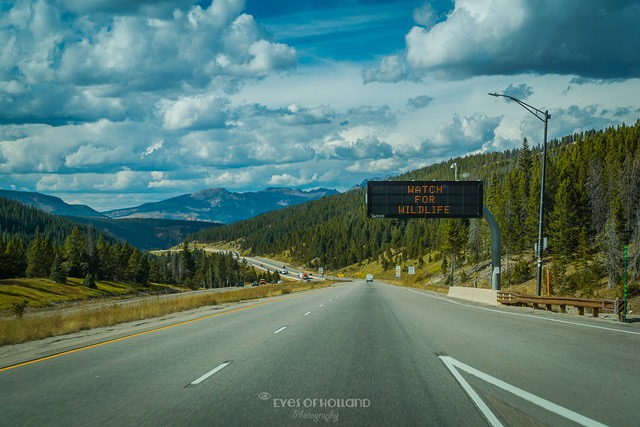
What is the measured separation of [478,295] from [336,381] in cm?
3017

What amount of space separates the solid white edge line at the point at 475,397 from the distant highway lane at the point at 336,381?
1cm

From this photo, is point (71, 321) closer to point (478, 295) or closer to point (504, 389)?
point (504, 389)

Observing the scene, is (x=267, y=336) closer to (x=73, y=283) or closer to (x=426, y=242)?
(x=73, y=283)

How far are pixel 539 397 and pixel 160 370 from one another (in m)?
6.03

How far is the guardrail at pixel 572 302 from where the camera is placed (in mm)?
20305

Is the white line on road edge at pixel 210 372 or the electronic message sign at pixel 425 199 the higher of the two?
the electronic message sign at pixel 425 199

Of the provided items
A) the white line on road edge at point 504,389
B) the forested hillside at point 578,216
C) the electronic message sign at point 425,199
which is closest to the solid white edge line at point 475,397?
the white line on road edge at point 504,389

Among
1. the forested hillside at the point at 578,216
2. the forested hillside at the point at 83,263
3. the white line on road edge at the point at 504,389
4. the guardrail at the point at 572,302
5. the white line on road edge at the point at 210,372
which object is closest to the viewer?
the white line on road edge at the point at 504,389

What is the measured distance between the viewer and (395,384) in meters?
8.49

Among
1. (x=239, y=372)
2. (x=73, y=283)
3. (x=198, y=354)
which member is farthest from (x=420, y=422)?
(x=73, y=283)

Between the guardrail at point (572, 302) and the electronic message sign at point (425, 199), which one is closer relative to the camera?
the guardrail at point (572, 302)

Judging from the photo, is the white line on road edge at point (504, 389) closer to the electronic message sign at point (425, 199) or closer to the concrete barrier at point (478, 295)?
the concrete barrier at point (478, 295)

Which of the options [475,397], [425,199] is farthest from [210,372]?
[425,199]

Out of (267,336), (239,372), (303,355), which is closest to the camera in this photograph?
(239,372)
